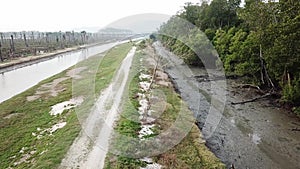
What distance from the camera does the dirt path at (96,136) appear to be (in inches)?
396

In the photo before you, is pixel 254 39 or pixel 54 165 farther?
pixel 254 39

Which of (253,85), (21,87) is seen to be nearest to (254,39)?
(253,85)

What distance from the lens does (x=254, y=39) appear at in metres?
21.9

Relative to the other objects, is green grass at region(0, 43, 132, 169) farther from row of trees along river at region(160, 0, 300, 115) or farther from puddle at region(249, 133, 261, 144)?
row of trees along river at region(160, 0, 300, 115)

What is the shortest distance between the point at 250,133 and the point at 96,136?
890cm

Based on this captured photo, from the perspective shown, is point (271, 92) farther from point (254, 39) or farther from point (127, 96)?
point (127, 96)

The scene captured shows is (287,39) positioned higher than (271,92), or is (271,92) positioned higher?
(287,39)

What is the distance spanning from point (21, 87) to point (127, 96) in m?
12.7

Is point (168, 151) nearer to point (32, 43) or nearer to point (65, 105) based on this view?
point (65, 105)

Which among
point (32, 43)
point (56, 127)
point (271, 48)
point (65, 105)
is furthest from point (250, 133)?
point (32, 43)

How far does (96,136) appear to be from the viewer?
1251 centimetres

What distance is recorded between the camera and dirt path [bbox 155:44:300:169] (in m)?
12.4

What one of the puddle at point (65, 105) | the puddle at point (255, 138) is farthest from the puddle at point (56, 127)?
the puddle at point (255, 138)

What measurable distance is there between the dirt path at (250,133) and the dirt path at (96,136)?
5.34m
